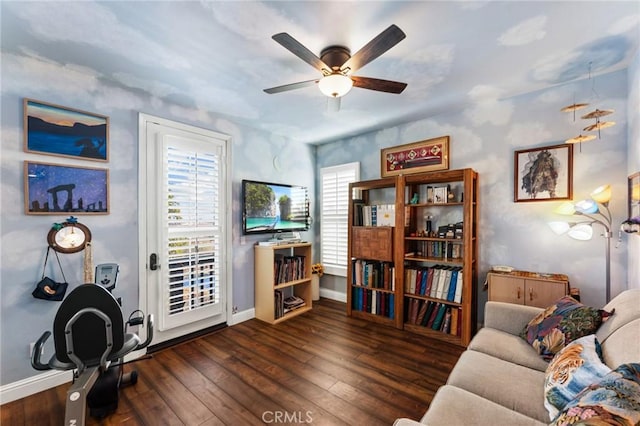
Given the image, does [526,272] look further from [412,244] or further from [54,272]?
[54,272]

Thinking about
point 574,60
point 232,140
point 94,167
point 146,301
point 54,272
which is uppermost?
point 574,60

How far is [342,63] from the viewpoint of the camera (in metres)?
1.88

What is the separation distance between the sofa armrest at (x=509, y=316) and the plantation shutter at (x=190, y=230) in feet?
9.10

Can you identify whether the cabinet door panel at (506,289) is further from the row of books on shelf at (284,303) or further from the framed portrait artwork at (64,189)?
the framed portrait artwork at (64,189)

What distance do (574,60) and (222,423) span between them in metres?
3.72

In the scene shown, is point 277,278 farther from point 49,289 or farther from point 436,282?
point 49,289

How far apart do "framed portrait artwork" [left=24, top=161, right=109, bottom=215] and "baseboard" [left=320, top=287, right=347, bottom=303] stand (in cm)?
307

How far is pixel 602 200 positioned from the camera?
2.12 meters

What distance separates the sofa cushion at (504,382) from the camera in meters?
1.27

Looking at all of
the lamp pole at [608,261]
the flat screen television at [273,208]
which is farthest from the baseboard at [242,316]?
the lamp pole at [608,261]

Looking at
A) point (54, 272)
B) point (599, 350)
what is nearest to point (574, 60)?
point (599, 350)

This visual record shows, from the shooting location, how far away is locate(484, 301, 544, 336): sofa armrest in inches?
77.6

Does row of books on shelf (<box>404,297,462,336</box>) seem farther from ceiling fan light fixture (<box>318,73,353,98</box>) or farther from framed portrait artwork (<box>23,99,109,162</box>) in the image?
framed portrait artwork (<box>23,99,109,162</box>)

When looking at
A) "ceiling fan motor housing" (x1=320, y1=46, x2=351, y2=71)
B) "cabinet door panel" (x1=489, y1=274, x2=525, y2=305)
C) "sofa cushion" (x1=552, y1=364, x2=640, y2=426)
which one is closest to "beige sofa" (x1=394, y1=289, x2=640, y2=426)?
"sofa cushion" (x1=552, y1=364, x2=640, y2=426)
